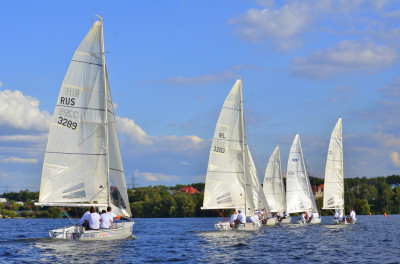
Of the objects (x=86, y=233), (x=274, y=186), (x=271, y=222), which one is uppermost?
(x=274, y=186)

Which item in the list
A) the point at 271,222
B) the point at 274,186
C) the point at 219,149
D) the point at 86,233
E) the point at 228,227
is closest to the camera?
the point at 86,233

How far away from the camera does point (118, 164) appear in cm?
3512

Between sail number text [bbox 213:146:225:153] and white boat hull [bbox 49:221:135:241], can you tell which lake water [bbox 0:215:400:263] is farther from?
sail number text [bbox 213:146:225:153]

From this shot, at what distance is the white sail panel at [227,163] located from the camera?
4625cm

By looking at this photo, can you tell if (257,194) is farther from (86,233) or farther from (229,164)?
(86,233)

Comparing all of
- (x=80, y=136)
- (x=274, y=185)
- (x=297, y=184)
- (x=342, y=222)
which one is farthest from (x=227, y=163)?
(x=274, y=185)

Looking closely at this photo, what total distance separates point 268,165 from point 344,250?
4076 cm

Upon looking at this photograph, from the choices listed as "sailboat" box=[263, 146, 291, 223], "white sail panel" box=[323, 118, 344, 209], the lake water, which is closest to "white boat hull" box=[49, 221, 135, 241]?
the lake water

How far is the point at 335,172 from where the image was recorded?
65.9m

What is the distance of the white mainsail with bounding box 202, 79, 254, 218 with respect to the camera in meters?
46.2

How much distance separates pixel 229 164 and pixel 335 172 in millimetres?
23592

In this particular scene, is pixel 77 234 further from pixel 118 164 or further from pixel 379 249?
pixel 379 249

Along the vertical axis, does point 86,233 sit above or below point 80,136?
below

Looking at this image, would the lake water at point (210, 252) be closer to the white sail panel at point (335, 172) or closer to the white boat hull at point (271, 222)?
the white boat hull at point (271, 222)
